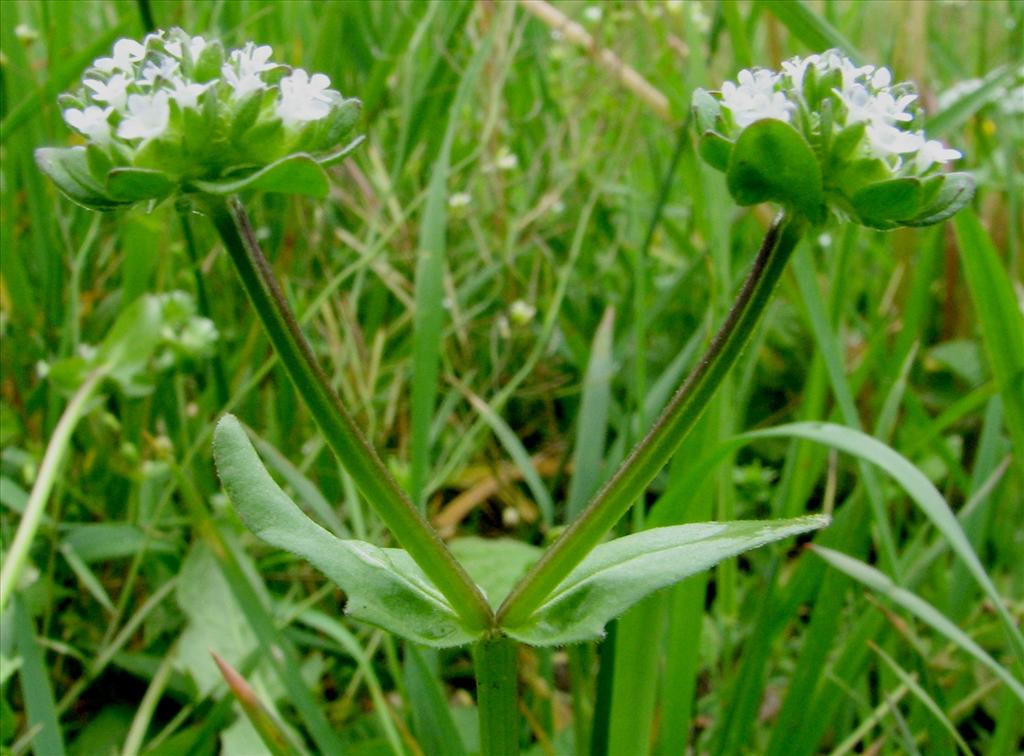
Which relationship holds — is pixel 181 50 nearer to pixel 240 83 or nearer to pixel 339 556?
pixel 240 83

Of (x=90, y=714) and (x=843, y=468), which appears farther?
(x=843, y=468)

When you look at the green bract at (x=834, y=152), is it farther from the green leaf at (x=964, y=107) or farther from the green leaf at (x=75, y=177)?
the green leaf at (x=964, y=107)

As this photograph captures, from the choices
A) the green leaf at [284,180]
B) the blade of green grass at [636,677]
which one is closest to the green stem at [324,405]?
the green leaf at [284,180]

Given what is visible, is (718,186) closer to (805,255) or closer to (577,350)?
(805,255)

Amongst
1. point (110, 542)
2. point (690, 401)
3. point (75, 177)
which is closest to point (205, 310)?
point (110, 542)

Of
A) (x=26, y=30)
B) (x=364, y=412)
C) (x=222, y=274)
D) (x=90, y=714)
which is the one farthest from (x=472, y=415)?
(x=26, y=30)

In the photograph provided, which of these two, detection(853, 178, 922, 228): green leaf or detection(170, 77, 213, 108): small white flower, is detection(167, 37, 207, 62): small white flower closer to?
detection(170, 77, 213, 108): small white flower

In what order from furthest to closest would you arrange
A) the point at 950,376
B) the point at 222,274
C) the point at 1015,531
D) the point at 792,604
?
the point at 950,376, the point at 222,274, the point at 1015,531, the point at 792,604
